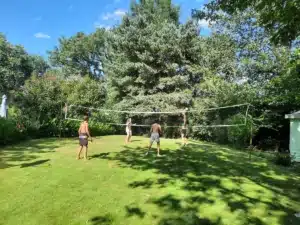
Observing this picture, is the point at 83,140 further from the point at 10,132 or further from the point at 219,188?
the point at 10,132

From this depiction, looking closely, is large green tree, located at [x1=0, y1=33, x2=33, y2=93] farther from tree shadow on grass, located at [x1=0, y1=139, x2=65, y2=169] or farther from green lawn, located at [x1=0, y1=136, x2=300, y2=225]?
green lawn, located at [x1=0, y1=136, x2=300, y2=225]

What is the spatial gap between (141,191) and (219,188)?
196 centimetres

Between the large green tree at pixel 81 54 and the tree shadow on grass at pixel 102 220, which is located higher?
the large green tree at pixel 81 54

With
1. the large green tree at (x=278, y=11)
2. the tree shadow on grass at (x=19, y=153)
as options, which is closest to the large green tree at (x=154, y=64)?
the tree shadow on grass at (x=19, y=153)

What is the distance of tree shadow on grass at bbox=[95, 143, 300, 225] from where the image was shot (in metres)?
5.53

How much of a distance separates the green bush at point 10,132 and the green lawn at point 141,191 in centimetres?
254

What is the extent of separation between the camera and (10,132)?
524 inches

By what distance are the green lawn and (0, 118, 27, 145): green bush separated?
2.54m

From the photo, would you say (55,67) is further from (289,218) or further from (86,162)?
(289,218)

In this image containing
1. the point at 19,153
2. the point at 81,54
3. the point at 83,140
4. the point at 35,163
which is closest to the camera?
the point at 35,163

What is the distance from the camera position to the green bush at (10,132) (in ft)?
42.0

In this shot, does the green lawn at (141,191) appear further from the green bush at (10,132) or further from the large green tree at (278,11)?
the large green tree at (278,11)

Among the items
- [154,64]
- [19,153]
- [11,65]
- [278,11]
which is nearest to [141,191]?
[278,11]

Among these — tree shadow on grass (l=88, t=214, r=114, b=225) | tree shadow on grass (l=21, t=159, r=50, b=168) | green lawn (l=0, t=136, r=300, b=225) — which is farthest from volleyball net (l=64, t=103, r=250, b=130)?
tree shadow on grass (l=88, t=214, r=114, b=225)
